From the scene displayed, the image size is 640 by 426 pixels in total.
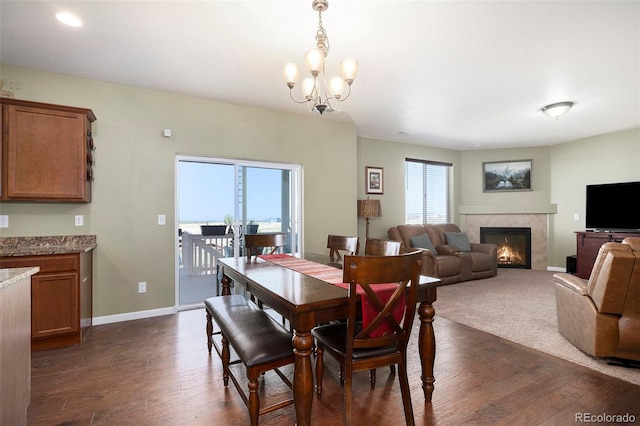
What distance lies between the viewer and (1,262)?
2.67 m

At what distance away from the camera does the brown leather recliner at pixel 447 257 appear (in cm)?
516

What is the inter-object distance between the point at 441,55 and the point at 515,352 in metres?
2.82

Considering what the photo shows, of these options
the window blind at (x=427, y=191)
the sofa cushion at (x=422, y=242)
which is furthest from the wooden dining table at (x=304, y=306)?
the window blind at (x=427, y=191)

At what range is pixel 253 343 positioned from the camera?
1724mm

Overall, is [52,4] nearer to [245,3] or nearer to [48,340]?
[245,3]

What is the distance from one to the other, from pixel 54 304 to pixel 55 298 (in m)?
0.05

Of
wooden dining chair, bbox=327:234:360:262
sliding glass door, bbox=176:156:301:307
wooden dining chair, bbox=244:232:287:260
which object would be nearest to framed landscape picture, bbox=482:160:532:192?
sliding glass door, bbox=176:156:301:307

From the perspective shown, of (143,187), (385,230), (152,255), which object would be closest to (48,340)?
(152,255)

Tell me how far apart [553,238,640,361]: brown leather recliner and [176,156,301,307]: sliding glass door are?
3.62 m

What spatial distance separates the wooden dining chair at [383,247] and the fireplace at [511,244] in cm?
539

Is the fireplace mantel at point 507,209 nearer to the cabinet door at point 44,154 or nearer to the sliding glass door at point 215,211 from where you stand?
the sliding glass door at point 215,211

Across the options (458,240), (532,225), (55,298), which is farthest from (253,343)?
(532,225)

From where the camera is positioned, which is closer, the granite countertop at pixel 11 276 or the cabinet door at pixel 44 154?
the granite countertop at pixel 11 276

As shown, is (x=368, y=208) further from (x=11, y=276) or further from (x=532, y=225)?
(x=11, y=276)
